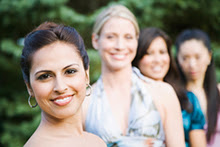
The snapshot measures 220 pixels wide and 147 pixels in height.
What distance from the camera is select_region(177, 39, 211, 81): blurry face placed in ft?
12.6

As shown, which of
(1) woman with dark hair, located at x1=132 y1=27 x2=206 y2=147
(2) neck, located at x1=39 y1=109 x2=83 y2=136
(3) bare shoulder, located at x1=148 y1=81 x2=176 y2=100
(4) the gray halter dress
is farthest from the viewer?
(1) woman with dark hair, located at x1=132 y1=27 x2=206 y2=147

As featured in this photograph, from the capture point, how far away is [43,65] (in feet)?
5.65

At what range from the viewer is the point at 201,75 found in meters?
4.00

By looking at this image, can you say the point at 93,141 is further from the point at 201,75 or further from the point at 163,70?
the point at 201,75

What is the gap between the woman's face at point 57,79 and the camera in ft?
5.65

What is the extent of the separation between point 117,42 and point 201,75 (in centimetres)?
160

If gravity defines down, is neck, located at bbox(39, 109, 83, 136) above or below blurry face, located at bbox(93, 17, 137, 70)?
below

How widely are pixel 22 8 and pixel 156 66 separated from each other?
3141 mm

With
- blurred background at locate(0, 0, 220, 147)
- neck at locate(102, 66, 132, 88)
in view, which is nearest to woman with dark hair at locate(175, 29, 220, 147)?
neck at locate(102, 66, 132, 88)

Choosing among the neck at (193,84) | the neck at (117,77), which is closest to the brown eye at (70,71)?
the neck at (117,77)

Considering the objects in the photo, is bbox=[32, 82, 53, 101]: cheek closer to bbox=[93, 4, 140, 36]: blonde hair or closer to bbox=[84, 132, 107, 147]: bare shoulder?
bbox=[84, 132, 107, 147]: bare shoulder

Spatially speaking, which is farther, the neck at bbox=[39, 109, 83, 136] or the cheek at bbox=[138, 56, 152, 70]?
the cheek at bbox=[138, 56, 152, 70]

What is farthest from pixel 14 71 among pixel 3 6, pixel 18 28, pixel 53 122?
pixel 53 122

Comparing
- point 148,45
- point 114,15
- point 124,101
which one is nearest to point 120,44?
point 114,15
